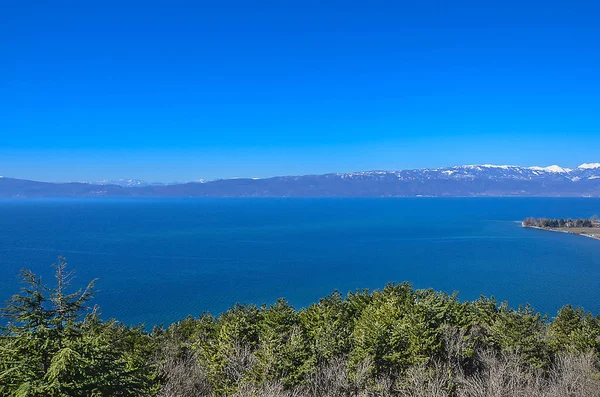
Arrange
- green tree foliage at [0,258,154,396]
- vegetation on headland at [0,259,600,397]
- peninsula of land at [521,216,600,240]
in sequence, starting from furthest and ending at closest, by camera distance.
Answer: peninsula of land at [521,216,600,240], vegetation on headland at [0,259,600,397], green tree foliage at [0,258,154,396]

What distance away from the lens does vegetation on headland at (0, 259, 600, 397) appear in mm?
9180

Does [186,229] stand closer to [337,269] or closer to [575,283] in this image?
[337,269]

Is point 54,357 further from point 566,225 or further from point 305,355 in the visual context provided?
point 566,225

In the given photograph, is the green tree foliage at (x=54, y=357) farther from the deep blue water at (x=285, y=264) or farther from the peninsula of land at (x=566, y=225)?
the peninsula of land at (x=566, y=225)

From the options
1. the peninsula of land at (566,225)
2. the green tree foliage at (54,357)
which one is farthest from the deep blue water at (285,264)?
the green tree foliage at (54,357)

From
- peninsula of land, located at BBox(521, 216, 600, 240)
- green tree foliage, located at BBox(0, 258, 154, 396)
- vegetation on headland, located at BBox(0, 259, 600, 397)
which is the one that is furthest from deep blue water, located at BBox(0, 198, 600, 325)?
green tree foliage, located at BBox(0, 258, 154, 396)

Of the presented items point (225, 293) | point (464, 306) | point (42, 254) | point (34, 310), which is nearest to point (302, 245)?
point (225, 293)

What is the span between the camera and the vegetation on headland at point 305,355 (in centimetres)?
918

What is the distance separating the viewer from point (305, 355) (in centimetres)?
1650

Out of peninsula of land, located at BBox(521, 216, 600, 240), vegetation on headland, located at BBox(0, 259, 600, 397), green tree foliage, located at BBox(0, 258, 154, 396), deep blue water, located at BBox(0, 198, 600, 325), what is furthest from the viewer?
peninsula of land, located at BBox(521, 216, 600, 240)

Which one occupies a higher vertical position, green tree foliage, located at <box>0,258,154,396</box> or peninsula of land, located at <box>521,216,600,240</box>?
green tree foliage, located at <box>0,258,154,396</box>

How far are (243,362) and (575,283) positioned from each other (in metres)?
60.1

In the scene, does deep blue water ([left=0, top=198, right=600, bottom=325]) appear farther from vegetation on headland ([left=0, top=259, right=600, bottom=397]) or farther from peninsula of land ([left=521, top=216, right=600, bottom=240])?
vegetation on headland ([left=0, top=259, right=600, bottom=397])

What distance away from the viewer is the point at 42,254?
76062mm
